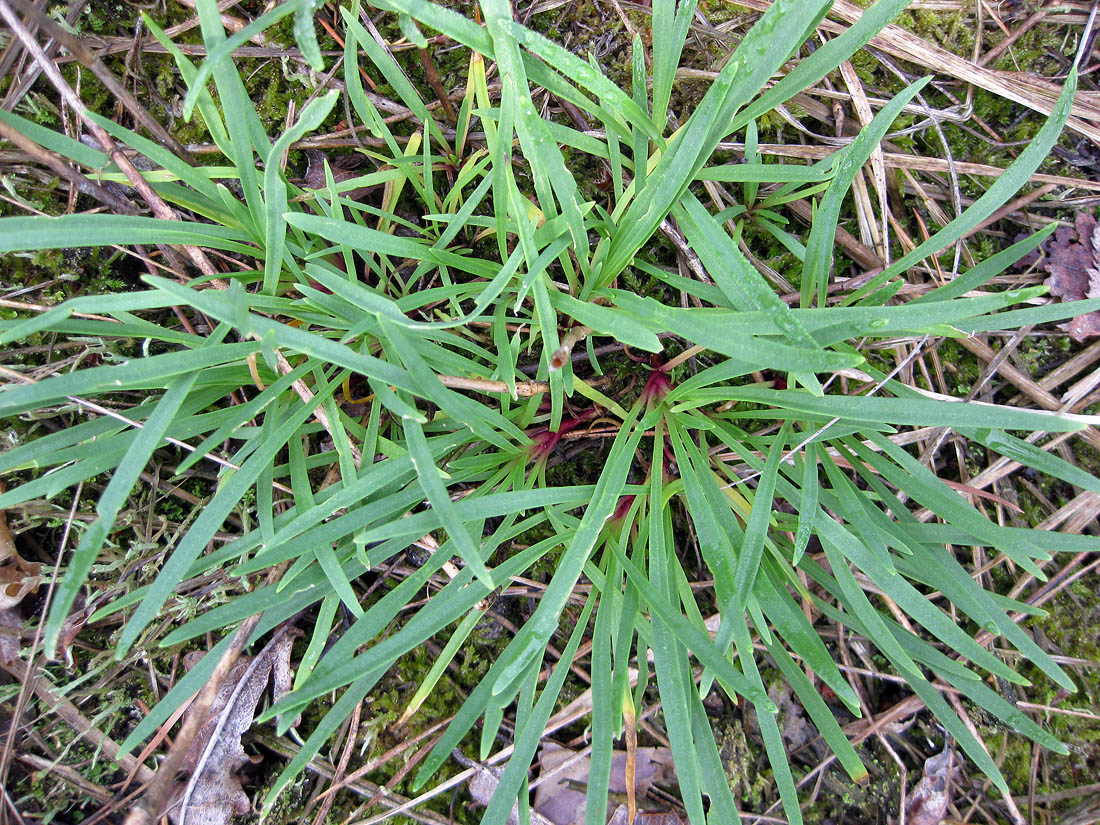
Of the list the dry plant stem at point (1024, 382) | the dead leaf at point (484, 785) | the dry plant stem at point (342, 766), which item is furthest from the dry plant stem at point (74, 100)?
the dry plant stem at point (1024, 382)

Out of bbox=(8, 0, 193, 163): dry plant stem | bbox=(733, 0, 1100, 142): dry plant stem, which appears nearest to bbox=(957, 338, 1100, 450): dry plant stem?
bbox=(733, 0, 1100, 142): dry plant stem

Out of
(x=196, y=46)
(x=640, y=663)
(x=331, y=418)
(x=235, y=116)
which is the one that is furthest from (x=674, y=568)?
(x=196, y=46)

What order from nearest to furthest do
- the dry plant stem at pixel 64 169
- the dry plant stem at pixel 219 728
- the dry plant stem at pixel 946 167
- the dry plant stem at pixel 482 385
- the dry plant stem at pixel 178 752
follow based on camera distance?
the dry plant stem at pixel 178 752 → the dry plant stem at pixel 64 169 → the dry plant stem at pixel 482 385 → the dry plant stem at pixel 219 728 → the dry plant stem at pixel 946 167

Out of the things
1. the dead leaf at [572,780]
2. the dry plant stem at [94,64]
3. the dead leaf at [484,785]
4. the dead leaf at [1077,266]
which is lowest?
the dead leaf at [484,785]

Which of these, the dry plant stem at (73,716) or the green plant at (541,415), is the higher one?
the green plant at (541,415)

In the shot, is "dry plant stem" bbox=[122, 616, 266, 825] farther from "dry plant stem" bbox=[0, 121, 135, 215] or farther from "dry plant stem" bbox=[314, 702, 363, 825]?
"dry plant stem" bbox=[0, 121, 135, 215]

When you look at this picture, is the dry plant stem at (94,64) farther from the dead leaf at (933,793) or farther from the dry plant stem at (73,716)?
the dead leaf at (933,793)

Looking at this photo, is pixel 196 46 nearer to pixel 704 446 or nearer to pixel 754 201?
pixel 754 201
